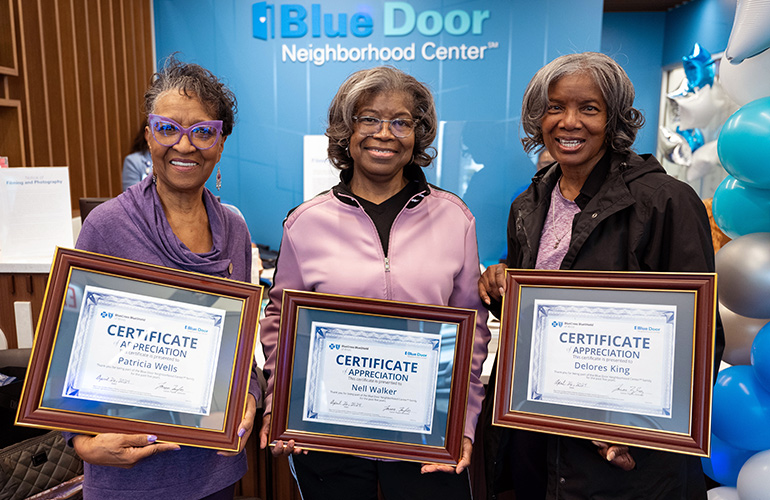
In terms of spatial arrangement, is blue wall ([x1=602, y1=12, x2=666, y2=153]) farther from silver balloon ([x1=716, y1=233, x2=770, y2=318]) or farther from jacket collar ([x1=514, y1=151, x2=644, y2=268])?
jacket collar ([x1=514, y1=151, x2=644, y2=268])

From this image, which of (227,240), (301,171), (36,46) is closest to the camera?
(227,240)

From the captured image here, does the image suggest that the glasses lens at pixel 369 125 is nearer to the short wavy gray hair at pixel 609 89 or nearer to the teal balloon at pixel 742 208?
the short wavy gray hair at pixel 609 89

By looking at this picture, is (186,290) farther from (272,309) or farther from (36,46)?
(36,46)

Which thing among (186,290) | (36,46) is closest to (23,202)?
(36,46)

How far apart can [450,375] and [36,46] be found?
4240 millimetres

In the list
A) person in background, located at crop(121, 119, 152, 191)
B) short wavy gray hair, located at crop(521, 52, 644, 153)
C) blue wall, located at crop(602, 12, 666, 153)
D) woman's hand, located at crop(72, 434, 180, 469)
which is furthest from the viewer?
blue wall, located at crop(602, 12, 666, 153)

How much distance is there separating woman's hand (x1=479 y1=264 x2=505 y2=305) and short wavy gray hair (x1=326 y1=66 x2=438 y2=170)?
0.39 meters

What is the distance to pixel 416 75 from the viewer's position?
5.18 meters

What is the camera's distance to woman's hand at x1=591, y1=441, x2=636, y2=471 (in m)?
1.33

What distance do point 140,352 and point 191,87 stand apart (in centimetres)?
67

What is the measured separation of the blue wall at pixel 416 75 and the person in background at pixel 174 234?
365cm

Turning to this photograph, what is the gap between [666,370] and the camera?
4.26 ft
